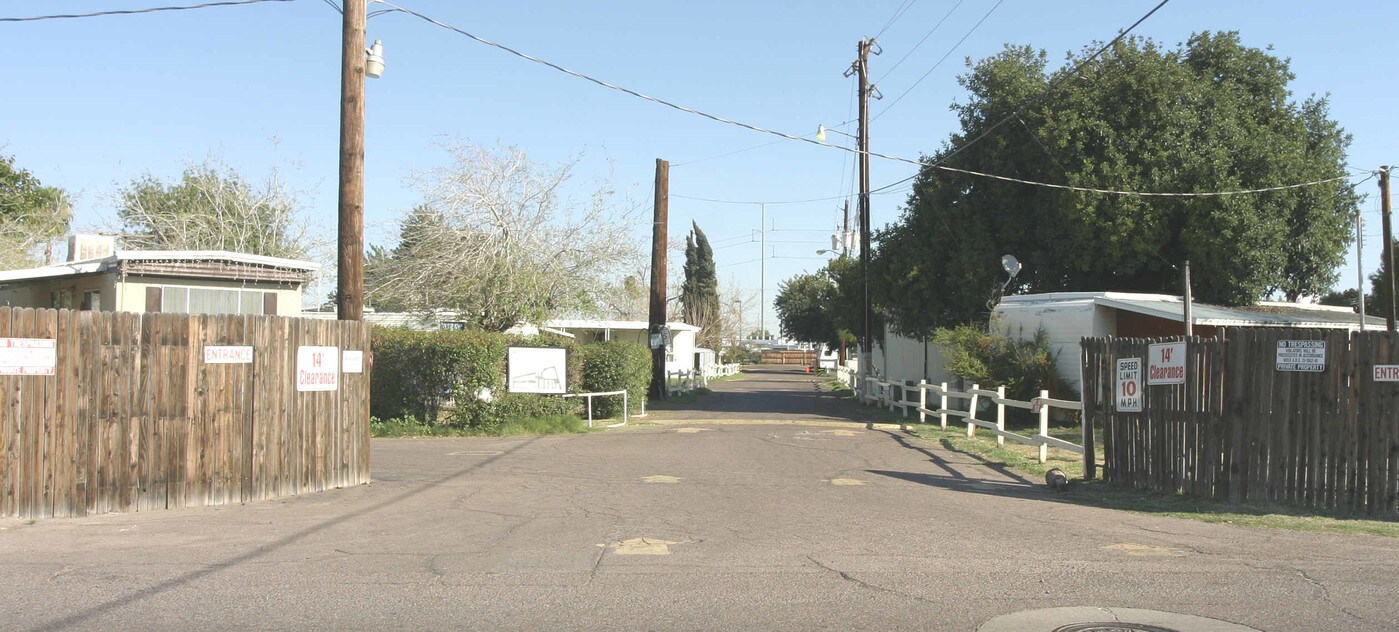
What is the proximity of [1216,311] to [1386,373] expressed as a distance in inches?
586

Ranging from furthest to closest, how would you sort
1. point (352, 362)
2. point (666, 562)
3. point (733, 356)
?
point (733, 356) < point (352, 362) < point (666, 562)

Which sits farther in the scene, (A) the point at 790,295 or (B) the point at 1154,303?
(A) the point at 790,295

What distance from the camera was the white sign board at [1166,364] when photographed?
1141 centimetres

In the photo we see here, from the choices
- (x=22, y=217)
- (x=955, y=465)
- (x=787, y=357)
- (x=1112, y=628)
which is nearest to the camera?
(x=1112, y=628)

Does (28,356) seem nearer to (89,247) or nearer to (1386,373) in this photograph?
(1386,373)

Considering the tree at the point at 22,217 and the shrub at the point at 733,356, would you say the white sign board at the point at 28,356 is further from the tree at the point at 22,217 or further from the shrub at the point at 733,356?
the shrub at the point at 733,356

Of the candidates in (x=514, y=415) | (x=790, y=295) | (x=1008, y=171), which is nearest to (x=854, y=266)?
(x=1008, y=171)

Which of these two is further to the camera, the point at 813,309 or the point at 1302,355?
the point at 813,309

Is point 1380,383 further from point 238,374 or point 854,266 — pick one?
point 854,266

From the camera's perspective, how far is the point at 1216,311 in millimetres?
23719

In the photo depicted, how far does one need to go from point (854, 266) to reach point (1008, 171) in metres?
10.9

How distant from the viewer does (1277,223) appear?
27.1 m

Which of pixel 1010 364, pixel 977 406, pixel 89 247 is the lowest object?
pixel 977 406

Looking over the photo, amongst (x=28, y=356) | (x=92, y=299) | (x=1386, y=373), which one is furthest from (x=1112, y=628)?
(x=92, y=299)
